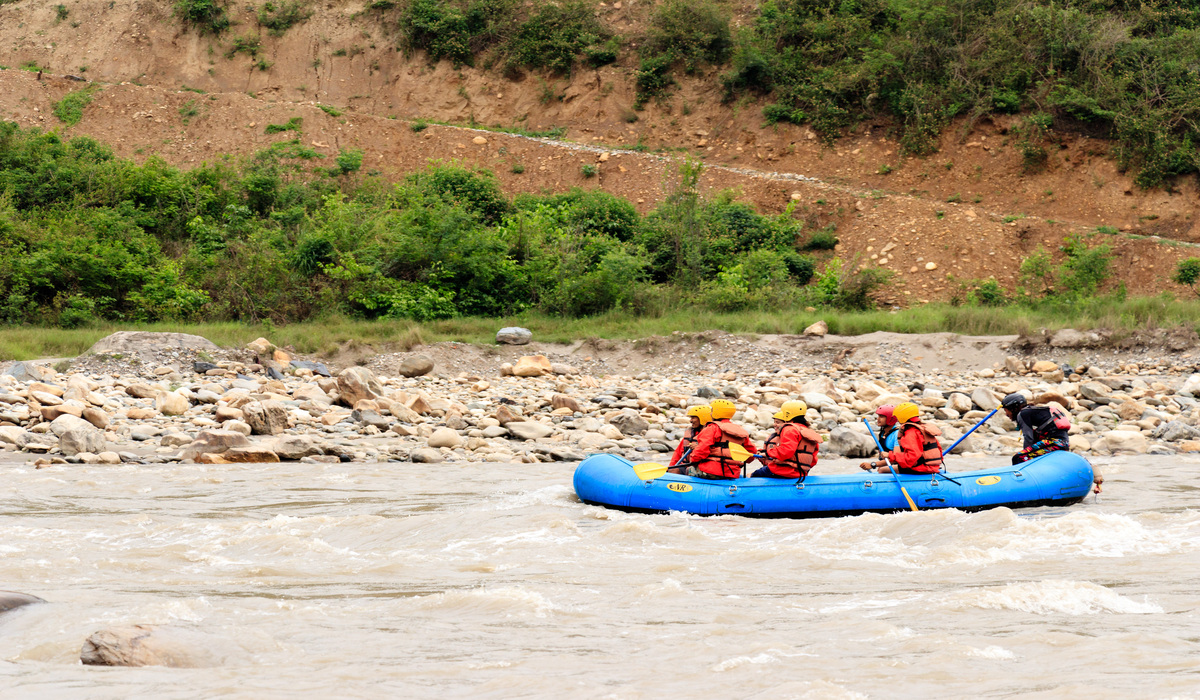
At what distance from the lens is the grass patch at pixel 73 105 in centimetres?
2872

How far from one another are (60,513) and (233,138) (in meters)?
23.9

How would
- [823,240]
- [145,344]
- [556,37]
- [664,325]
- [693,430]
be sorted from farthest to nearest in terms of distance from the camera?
[556,37] → [823,240] → [664,325] → [145,344] → [693,430]

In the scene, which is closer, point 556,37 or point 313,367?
point 313,367

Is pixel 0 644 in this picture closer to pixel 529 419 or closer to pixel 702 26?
pixel 529 419

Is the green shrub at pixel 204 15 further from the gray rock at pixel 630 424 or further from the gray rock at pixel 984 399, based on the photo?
the gray rock at pixel 984 399

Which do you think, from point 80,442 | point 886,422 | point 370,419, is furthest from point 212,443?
point 886,422

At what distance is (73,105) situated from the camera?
29.0m

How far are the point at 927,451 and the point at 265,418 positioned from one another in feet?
23.6

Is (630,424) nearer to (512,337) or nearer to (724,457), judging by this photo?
(724,457)

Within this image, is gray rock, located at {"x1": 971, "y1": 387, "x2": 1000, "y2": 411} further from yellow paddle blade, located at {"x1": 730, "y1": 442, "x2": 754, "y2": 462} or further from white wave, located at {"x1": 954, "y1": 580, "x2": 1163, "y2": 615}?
white wave, located at {"x1": 954, "y1": 580, "x2": 1163, "y2": 615}

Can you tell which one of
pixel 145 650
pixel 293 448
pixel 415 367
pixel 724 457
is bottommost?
pixel 415 367

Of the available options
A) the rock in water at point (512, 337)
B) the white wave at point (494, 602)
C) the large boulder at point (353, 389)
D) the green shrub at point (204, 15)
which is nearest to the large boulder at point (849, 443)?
the large boulder at point (353, 389)

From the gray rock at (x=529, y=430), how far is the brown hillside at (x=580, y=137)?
39.6 feet

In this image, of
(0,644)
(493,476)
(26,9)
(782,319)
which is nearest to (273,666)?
(0,644)
